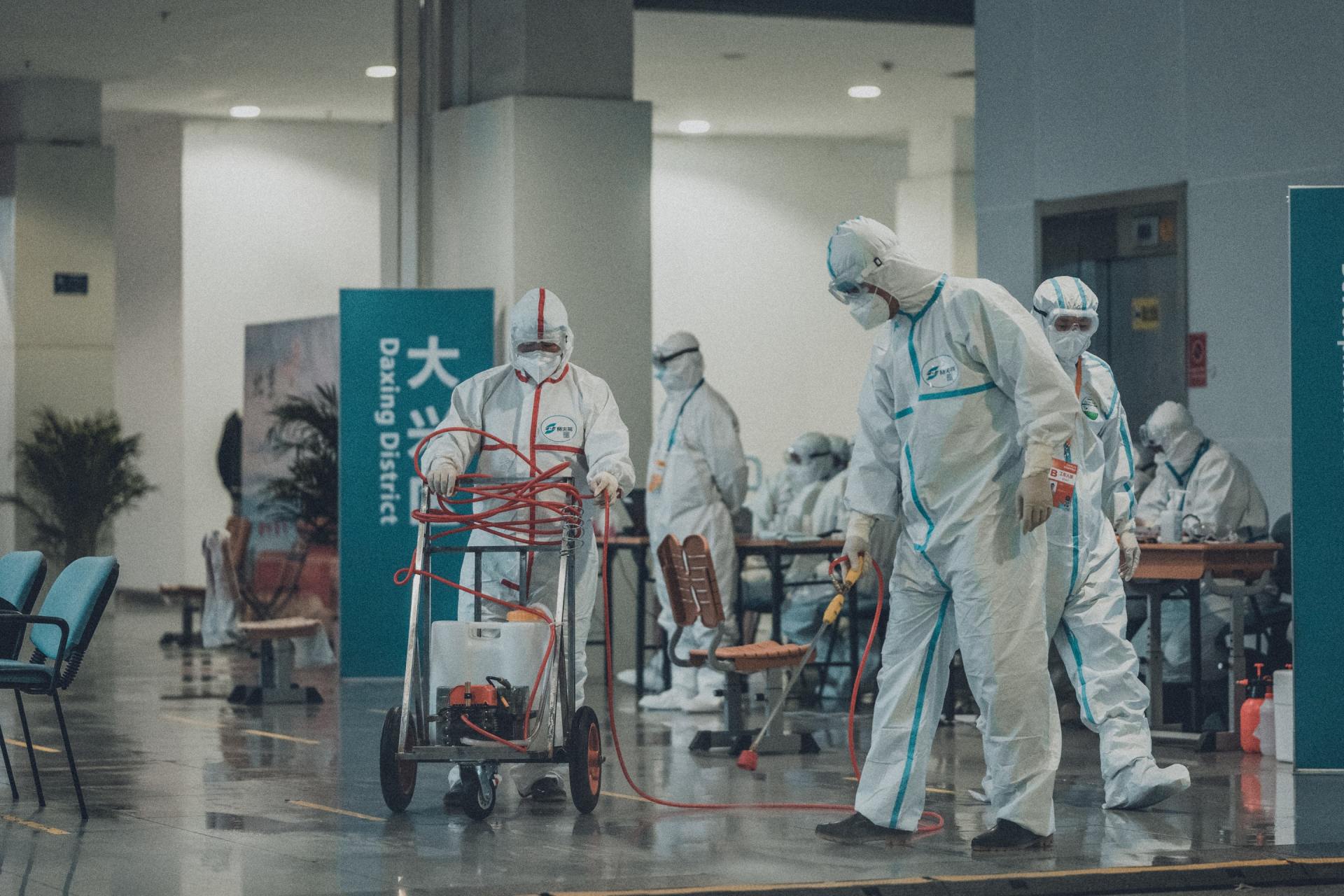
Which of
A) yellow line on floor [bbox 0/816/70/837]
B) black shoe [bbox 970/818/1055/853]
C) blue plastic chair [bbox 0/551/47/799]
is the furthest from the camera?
blue plastic chair [bbox 0/551/47/799]

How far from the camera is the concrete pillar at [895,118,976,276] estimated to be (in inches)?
733

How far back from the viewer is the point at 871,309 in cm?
574

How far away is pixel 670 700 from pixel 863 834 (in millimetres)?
4288

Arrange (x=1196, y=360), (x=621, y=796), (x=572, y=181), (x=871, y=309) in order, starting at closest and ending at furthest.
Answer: (x=871, y=309) → (x=621, y=796) → (x=1196, y=360) → (x=572, y=181)

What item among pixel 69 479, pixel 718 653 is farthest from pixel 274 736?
pixel 69 479

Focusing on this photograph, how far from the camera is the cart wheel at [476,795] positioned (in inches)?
244

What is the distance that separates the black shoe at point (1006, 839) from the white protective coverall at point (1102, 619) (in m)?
0.93

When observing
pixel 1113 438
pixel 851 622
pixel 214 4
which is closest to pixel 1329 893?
pixel 1113 438

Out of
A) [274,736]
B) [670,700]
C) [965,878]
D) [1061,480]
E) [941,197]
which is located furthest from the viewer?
[941,197]

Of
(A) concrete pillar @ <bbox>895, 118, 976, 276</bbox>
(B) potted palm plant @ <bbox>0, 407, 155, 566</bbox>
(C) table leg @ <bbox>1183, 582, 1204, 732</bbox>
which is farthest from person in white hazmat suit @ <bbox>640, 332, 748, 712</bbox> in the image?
(B) potted palm plant @ <bbox>0, 407, 155, 566</bbox>

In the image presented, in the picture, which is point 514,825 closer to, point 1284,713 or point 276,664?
point 1284,713

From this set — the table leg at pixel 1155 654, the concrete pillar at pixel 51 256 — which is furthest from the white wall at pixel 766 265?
the table leg at pixel 1155 654

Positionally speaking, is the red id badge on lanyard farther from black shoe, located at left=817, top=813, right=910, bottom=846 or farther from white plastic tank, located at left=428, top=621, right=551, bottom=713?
white plastic tank, located at left=428, top=621, right=551, bottom=713

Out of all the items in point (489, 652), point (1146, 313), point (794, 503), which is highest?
point (1146, 313)
